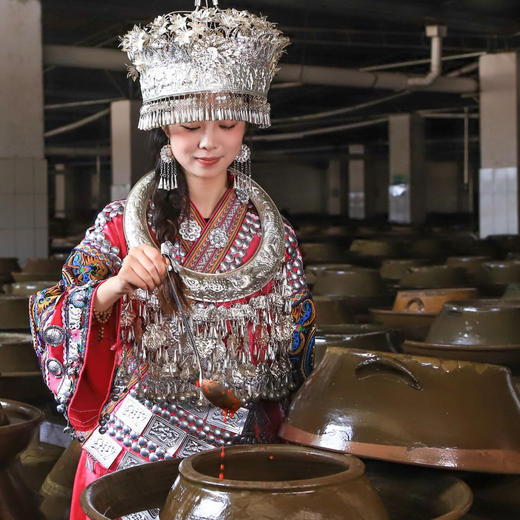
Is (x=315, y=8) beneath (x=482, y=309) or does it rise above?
above

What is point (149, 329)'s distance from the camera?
5.41ft

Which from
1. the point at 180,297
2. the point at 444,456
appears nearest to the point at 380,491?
the point at 444,456

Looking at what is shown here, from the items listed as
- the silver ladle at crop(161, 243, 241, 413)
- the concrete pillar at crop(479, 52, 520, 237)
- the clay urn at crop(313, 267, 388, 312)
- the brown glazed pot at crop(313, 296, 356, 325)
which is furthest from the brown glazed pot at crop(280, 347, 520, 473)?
the concrete pillar at crop(479, 52, 520, 237)

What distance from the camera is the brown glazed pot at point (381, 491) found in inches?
50.1

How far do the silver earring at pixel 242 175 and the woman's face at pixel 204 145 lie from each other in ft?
0.33

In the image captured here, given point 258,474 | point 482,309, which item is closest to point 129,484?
point 258,474

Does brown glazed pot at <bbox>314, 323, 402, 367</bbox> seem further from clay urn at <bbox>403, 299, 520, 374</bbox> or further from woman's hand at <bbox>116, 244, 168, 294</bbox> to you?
woman's hand at <bbox>116, 244, 168, 294</bbox>

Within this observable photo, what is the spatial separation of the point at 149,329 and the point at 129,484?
370mm

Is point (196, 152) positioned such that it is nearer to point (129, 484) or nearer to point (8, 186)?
point (129, 484)

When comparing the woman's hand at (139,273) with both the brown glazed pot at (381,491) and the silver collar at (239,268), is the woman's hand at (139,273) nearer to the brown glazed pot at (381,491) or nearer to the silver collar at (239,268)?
the silver collar at (239,268)

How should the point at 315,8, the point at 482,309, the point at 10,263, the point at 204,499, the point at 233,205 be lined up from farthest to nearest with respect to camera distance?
1. the point at 315,8
2. the point at 10,263
3. the point at 482,309
4. the point at 233,205
5. the point at 204,499

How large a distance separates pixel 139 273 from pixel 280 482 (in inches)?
19.4

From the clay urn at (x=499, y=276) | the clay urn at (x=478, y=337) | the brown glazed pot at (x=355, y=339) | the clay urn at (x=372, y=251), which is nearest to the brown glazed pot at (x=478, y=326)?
the clay urn at (x=478, y=337)

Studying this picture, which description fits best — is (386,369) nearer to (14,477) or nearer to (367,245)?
(14,477)
